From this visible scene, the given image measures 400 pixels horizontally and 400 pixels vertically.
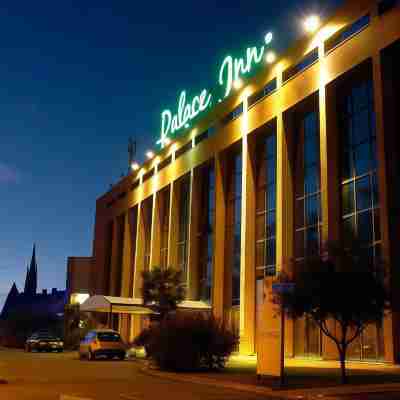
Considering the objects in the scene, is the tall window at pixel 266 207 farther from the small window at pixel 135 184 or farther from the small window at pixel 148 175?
the small window at pixel 135 184

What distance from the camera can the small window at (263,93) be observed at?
3894 centimetres

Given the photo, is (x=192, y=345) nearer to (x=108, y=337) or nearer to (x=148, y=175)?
(x=108, y=337)

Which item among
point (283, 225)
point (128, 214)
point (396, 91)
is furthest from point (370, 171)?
point (128, 214)

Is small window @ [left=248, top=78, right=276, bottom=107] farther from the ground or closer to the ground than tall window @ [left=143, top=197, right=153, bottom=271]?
farther from the ground

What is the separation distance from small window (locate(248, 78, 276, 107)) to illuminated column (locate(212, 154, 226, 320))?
5.26 m

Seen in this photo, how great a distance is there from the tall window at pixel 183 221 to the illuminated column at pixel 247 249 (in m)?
11.6

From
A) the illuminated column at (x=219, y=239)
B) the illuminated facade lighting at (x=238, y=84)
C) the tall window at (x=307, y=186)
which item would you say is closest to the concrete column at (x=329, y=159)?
the tall window at (x=307, y=186)

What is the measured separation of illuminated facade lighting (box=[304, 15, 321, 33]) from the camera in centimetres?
3356

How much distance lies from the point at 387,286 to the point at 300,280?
2.73m

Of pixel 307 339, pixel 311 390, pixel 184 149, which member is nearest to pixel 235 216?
pixel 184 149

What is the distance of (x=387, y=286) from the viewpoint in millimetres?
17859

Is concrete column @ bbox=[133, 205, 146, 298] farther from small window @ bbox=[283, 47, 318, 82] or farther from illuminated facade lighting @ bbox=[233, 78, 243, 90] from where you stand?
small window @ bbox=[283, 47, 318, 82]

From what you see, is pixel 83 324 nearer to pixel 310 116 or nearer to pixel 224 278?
pixel 224 278

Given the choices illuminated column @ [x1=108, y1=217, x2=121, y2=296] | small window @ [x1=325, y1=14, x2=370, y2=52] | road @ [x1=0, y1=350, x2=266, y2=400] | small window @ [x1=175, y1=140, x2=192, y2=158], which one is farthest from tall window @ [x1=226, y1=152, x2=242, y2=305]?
illuminated column @ [x1=108, y1=217, x2=121, y2=296]
